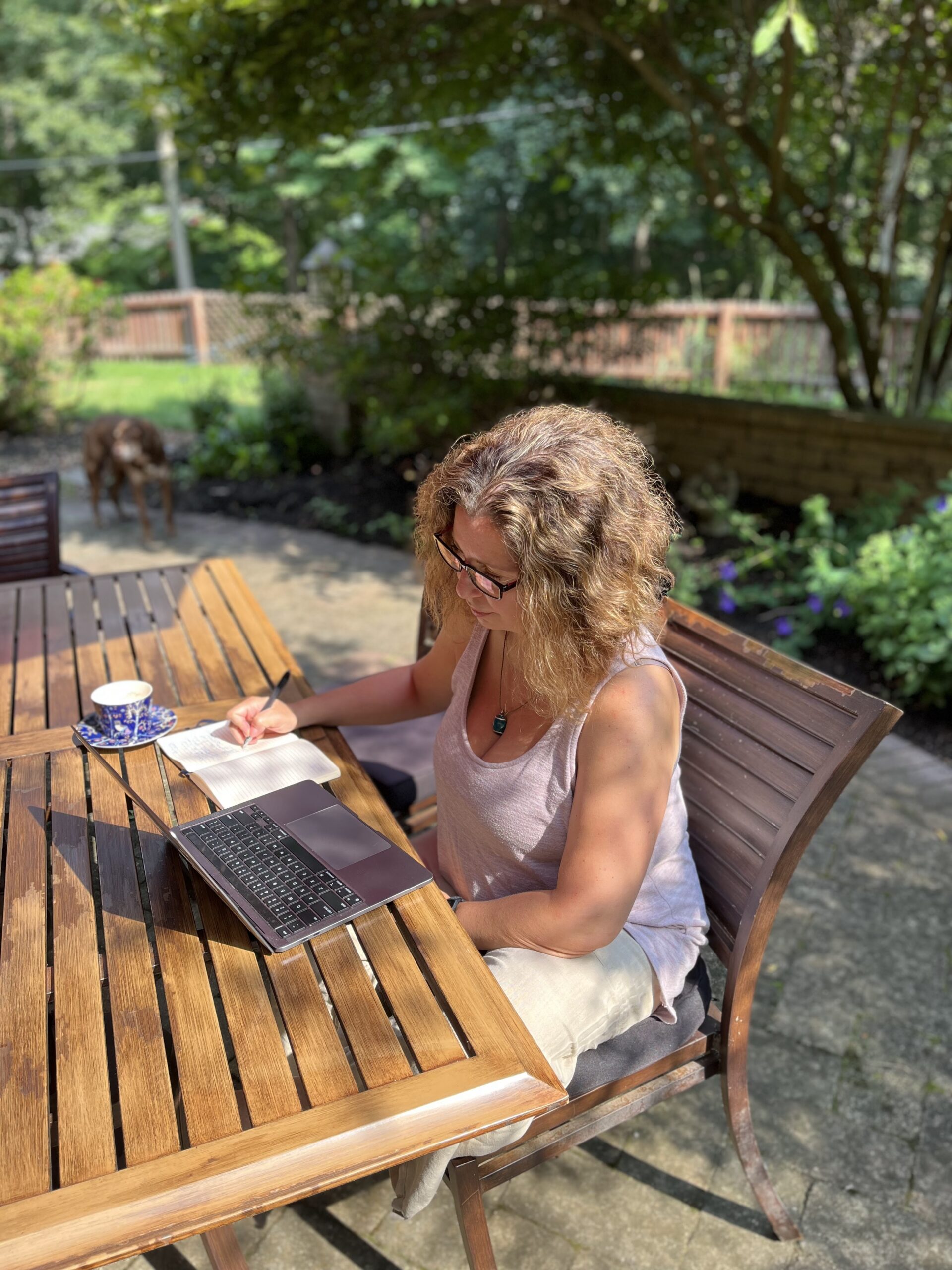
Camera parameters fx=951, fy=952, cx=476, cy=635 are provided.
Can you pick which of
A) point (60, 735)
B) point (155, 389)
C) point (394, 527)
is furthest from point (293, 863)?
point (155, 389)

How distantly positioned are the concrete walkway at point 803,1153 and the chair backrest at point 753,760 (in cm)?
56

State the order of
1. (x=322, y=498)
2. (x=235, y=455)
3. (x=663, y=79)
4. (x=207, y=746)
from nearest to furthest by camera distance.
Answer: (x=207, y=746) < (x=663, y=79) < (x=322, y=498) < (x=235, y=455)

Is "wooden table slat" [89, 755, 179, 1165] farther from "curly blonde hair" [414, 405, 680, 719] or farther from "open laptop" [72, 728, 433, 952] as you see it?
"curly blonde hair" [414, 405, 680, 719]

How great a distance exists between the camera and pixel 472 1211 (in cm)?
144

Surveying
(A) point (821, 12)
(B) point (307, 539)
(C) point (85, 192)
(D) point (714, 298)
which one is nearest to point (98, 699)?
(B) point (307, 539)

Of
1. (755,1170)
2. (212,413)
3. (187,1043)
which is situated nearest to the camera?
(187,1043)

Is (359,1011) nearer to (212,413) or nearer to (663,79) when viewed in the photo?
(663,79)

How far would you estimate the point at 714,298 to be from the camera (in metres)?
22.0

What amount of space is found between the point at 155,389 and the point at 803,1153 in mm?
13646

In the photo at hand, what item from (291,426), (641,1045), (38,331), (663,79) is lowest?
(641,1045)

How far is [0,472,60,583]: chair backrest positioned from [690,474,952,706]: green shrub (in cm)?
287

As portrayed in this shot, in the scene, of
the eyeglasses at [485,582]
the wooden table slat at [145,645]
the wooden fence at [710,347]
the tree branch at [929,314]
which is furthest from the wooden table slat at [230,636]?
the tree branch at [929,314]

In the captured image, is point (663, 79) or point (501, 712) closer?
point (501, 712)

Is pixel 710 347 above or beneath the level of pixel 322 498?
above
